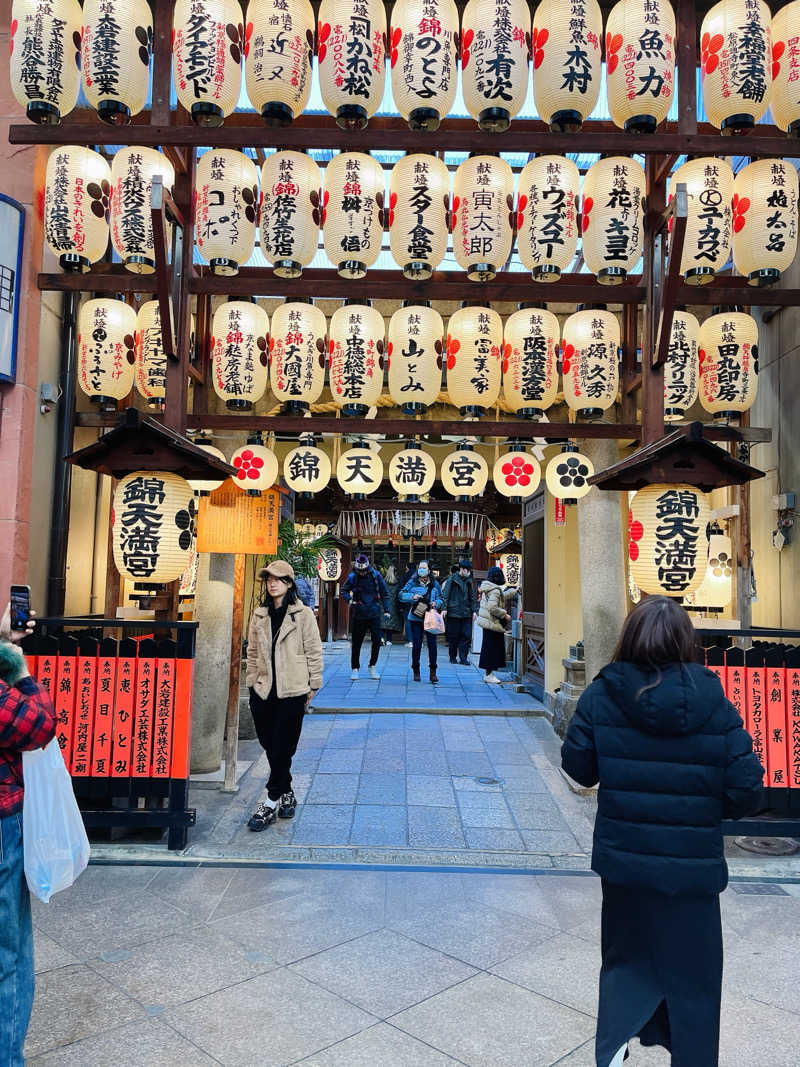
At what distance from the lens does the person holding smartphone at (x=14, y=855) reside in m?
2.79

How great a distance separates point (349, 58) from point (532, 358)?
324 centimetres

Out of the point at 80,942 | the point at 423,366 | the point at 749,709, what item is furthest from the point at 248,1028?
the point at 423,366

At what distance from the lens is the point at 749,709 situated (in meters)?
6.01

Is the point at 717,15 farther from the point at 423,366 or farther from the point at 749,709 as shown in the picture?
the point at 749,709

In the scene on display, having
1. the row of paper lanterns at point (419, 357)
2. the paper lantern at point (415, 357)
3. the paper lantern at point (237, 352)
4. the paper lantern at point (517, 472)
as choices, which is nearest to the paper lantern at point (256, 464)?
the row of paper lanterns at point (419, 357)

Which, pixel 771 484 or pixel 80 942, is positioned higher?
pixel 771 484

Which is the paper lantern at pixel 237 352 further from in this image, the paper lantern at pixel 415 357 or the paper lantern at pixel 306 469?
the paper lantern at pixel 415 357

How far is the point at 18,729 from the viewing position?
2723mm

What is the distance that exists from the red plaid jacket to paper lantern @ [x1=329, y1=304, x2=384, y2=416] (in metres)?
5.05

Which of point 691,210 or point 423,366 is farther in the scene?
point 423,366

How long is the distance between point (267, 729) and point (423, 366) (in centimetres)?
402

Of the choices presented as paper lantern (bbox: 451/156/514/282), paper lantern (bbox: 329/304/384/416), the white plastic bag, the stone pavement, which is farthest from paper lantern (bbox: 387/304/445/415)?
the white plastic bag

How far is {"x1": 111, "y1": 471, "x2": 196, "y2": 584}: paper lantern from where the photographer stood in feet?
19.7

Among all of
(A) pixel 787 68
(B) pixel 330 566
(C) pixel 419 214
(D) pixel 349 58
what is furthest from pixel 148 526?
(B) pixel 330 566
